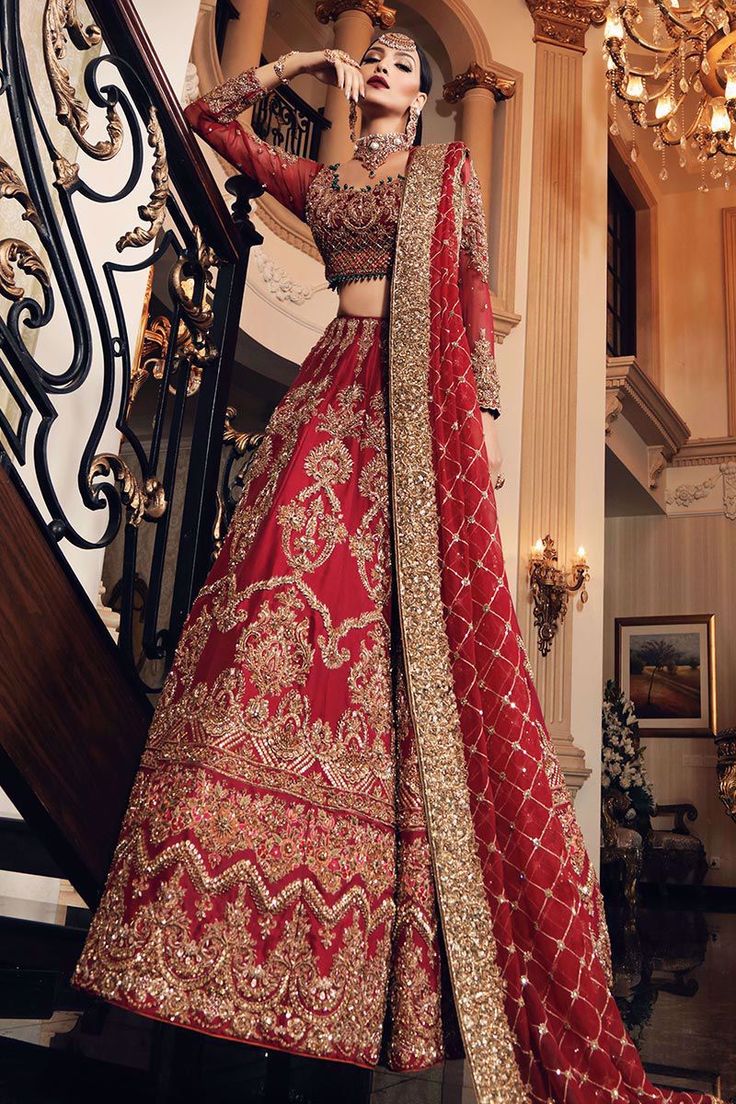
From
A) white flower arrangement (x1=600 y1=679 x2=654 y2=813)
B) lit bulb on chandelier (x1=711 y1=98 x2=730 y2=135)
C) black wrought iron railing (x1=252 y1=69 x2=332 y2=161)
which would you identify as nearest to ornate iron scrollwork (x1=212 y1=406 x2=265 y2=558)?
lit bulb on chandelier (x1=711 y1=98 x2=730 y2=135)

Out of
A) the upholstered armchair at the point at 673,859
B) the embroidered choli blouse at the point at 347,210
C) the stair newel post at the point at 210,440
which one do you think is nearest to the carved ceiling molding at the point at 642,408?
the upholstered armchair at the point at 673,859

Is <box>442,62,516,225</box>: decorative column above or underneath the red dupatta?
above

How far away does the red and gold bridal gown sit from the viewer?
151 cm

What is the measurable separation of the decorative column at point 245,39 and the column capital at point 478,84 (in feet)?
6.62

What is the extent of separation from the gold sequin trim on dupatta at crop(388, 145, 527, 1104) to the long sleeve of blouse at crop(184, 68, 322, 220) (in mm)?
308

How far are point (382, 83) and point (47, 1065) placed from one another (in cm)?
224

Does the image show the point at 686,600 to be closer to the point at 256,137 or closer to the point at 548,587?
the point at 548,587

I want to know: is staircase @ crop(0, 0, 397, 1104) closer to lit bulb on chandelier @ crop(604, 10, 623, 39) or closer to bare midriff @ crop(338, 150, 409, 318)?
bare midriff @ crop(338, 150, 409, 318)

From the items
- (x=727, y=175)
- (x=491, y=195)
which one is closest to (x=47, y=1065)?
Result: (x=491, y=195)

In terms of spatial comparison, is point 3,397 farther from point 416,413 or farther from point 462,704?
point 462,704

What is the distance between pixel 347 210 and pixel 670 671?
9716mm

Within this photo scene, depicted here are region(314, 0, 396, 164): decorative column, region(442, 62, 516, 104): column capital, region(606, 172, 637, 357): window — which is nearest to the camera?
region(314, 0, 396, 164): decorative column

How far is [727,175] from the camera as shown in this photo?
454 inches

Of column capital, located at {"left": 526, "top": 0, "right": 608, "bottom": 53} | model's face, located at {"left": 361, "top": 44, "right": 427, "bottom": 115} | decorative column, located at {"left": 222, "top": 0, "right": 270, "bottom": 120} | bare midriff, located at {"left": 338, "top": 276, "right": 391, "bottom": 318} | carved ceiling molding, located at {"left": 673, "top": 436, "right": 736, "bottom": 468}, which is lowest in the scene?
bare midriff, located at {"left": 338, "top": 276, "right": 391, "bottom": 318}
